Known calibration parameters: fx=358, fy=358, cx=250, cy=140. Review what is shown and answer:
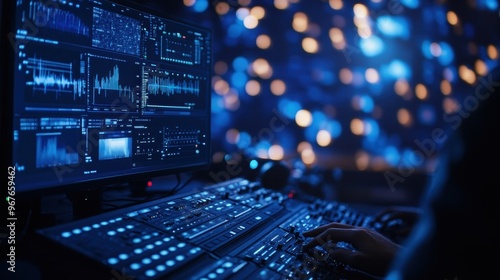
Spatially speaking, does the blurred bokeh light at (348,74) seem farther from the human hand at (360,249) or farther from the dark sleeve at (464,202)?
the dark sleeve at (464,202)

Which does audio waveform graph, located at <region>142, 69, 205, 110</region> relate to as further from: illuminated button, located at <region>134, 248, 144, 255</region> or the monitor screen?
illuminated button, located at <region>134, 248, 144, 255</region>

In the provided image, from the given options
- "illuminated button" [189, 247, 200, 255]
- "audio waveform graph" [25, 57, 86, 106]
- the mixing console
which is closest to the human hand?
the mixing console

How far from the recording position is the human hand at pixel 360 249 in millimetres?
702

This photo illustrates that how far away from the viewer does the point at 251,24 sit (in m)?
3.59

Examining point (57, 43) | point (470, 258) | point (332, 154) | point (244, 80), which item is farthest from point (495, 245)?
point (244, 80)

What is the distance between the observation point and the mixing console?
0.55 m

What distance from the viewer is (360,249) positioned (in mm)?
734

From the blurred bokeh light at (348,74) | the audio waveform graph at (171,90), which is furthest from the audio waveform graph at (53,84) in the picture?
the blurred bokeh light at (348,74)

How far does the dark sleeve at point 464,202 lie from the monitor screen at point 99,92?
2.05 feet

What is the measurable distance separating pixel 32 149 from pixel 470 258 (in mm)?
692

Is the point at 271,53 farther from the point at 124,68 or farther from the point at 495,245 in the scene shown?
the point at 495,245

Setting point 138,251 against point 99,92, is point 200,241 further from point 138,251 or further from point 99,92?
point 99,92

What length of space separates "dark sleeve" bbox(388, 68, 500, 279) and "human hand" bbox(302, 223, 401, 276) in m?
0.30

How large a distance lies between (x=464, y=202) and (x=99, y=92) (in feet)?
2.28
